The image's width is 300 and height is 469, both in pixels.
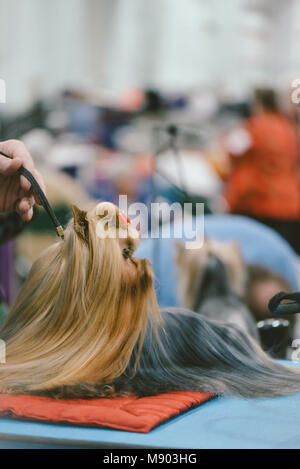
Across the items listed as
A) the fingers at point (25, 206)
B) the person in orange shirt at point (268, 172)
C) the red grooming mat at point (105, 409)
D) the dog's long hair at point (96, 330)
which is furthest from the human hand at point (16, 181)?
the person in orange shirt at point (268, 172)

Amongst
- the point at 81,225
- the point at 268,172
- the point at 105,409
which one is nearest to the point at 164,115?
the point at 268,172

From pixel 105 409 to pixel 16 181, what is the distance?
0.38m

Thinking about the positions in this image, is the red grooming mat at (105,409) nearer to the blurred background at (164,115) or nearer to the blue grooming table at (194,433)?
the blue grooming table at (194,433)

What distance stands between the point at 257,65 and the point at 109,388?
1.97 m

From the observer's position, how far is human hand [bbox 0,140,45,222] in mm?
996

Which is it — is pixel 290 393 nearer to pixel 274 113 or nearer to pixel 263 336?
pixel 263 336

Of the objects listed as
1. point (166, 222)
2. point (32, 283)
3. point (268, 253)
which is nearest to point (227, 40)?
point (268, 253)

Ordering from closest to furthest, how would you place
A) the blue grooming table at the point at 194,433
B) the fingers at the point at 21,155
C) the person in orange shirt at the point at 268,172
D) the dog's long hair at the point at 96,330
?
the blue grooming table at the point at 194,433 → the dog's long hair at the point at 96,330 → the fingers at the point at 21,155 → the person in orange shirt at the point at 268,172

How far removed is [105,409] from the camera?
0.84 m

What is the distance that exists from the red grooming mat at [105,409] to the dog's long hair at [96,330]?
0.02 metres

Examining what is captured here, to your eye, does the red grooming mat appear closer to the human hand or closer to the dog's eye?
the dog's eye

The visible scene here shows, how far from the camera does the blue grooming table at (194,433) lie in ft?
2.54

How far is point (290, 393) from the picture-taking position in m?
0.95

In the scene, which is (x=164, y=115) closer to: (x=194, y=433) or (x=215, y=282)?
(x=215, y=282)
